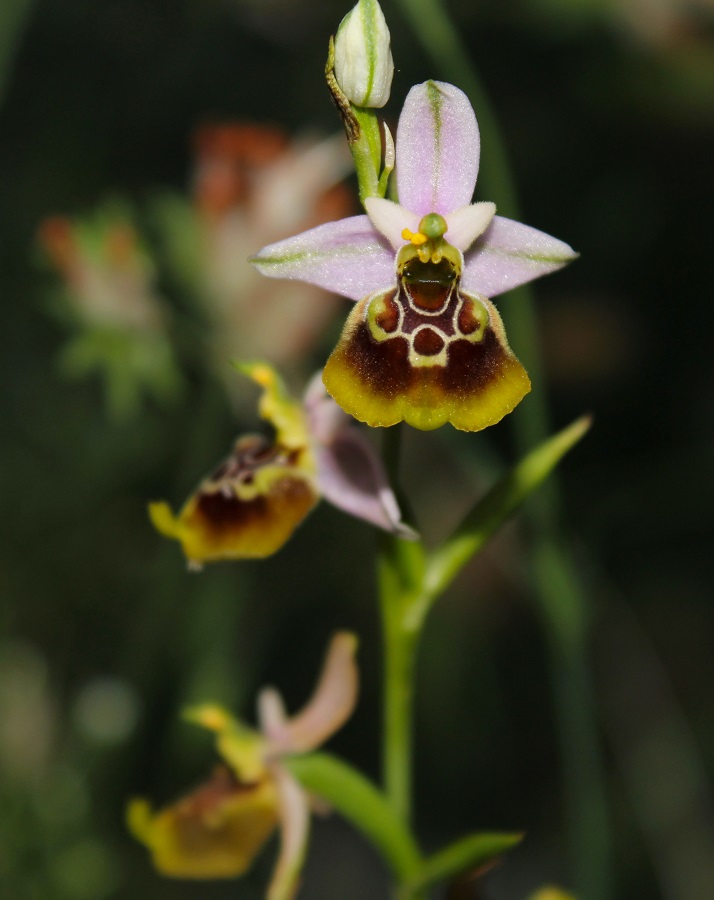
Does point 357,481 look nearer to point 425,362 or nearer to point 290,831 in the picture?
point 425,362

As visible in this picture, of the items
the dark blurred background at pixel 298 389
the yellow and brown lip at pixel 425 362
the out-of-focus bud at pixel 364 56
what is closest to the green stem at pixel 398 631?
the yellow and brown lip at pixel 425 362

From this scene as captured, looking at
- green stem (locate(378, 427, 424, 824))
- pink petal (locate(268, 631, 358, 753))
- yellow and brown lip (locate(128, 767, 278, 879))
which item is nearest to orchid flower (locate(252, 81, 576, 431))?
green stem (locate(378, 427, 424, 824))

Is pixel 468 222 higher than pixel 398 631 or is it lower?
higher

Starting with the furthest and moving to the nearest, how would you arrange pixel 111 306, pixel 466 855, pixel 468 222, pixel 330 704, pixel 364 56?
pixel 111 306
pixel 330 704
pixel 466 855
pixel 468 222
pixel 364 56

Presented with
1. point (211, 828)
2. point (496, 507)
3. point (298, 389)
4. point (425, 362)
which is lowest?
point (211, 828)

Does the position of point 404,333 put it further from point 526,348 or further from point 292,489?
point 526,348

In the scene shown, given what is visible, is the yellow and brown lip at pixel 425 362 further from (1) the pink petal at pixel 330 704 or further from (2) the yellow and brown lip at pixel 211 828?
(2) the yellow and brown lip at pixel 211 828

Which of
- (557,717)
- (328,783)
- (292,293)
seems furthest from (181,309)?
(557,717)

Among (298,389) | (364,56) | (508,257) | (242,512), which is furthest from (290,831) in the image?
(298,389)

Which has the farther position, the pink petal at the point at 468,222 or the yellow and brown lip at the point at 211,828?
the yellow and brown lip at the point at 211,828
